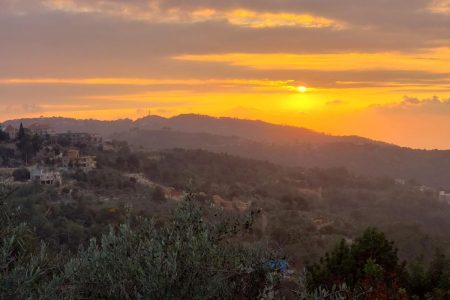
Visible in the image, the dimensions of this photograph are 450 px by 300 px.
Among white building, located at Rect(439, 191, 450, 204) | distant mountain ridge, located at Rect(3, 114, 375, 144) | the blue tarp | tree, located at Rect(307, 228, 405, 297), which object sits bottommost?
white building, located at Rect(439, 191, 450, 204)

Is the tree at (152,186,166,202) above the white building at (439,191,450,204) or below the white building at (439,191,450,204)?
above

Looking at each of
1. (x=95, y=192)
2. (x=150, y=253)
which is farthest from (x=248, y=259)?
(x=95, y=192)

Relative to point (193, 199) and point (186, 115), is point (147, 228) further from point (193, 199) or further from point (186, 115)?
point (186, 115)

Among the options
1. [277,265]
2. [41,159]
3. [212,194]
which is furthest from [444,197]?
[277,265]

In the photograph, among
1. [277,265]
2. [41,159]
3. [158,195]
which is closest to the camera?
[277,265]

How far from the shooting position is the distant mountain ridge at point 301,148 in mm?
87062

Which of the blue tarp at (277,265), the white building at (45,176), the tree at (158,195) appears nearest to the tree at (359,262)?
the blue tarp at (277,265)

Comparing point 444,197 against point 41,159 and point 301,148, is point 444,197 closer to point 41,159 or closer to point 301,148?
point 301,148

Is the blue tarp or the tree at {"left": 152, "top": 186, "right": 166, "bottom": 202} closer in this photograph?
the blue tarp

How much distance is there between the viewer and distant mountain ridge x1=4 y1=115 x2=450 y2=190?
8706cm

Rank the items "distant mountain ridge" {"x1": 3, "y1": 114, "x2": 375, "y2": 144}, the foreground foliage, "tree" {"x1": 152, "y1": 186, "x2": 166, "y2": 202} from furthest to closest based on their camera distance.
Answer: "distant mountain ridge" {"x1": 3, "y1": 114, "x2": 375, "y2": 144} < "tree" {"x1": 152, "y1": 186, "x2": 166, "y2": 202} < the foreground foliage

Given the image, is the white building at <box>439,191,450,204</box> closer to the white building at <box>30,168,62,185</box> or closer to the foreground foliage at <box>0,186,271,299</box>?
the white building at <box>30,168,62,185</box>

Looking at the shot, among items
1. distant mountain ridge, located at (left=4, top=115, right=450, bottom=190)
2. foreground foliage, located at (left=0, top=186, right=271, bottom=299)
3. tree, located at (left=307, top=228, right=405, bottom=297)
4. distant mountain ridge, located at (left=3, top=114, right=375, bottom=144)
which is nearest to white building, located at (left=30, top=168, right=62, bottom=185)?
tree, located at (left=307, top=228, right=405, bottom=297)

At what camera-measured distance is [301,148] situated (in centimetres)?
10494
